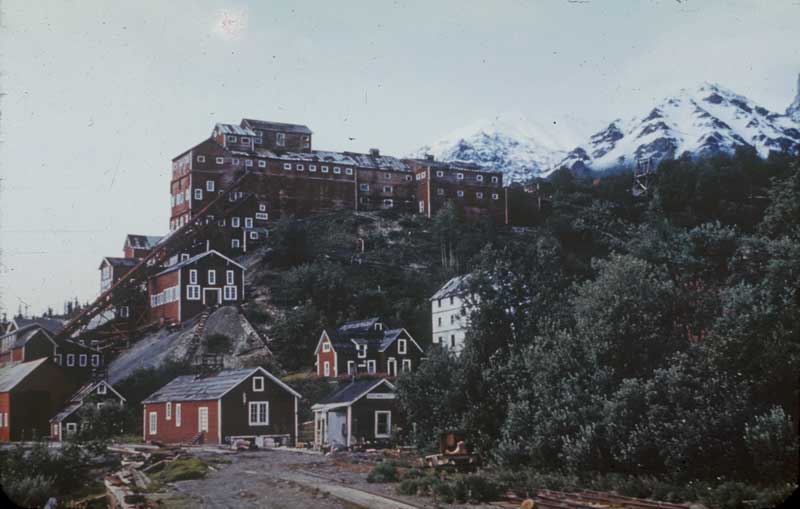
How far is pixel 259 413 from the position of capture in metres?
42.3

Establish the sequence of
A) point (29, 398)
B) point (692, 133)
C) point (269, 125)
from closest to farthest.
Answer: point (29, 398) < point (269, 125) < point (692, 133)

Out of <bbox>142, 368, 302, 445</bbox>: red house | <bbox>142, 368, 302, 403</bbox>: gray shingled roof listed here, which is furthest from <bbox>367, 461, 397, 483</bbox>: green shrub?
<bbox>142, 368, 302, 403</bbox>: gray shingled roof

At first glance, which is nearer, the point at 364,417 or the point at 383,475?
the point at 383,475

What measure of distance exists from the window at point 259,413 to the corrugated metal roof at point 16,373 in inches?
510

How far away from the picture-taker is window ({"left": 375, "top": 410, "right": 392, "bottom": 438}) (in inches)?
1658

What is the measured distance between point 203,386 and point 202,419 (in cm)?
200

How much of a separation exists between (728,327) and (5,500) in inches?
850

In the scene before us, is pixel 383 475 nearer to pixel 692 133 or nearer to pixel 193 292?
pixel 193 292

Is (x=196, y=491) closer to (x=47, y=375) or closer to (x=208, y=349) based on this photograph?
(x=47, y=375)

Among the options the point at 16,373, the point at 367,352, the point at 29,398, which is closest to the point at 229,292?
the point at 367,352

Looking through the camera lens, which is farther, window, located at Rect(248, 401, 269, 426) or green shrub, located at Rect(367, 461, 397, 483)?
window, located at Rect(248, 401, 269, 426)

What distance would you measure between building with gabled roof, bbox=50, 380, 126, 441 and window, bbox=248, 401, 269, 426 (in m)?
7.92

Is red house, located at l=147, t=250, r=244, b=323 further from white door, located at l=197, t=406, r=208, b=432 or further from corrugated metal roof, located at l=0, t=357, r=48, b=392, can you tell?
white door, located at l=197, t=406, r=208, b=432

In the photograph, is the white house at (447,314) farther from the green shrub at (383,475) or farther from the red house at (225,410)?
the green shrub at (383,475)
